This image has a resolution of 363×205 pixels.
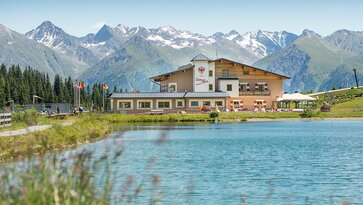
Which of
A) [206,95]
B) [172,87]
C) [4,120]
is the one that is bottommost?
[4,120]

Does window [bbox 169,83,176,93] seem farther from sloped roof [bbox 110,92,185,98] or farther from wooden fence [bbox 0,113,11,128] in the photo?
wooden fence [bbox 0,113,11,128]

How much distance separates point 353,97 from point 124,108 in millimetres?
38441

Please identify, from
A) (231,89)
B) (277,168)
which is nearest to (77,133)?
(277,168)

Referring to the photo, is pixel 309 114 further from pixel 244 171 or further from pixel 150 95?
pixel 244 171

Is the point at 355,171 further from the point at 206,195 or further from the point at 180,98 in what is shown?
the point at 180,98

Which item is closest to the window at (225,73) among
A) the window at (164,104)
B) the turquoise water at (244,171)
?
the window at (164,104)

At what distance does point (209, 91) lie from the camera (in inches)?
4203

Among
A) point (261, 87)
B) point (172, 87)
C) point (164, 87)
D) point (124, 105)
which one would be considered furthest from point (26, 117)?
point (261, 87)

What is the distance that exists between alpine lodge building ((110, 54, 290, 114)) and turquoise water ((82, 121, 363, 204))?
177 ft

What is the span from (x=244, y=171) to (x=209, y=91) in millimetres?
78559

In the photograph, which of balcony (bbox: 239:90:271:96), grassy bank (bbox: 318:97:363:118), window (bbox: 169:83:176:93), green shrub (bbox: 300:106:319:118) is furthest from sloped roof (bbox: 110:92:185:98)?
grassy bank (bbox: 318:97:363:118)

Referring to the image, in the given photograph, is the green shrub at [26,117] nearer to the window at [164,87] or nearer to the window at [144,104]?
the window at [144,104]

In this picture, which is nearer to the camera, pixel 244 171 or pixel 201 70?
pixel 244 171

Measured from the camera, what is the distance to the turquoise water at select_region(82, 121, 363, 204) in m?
20.4
